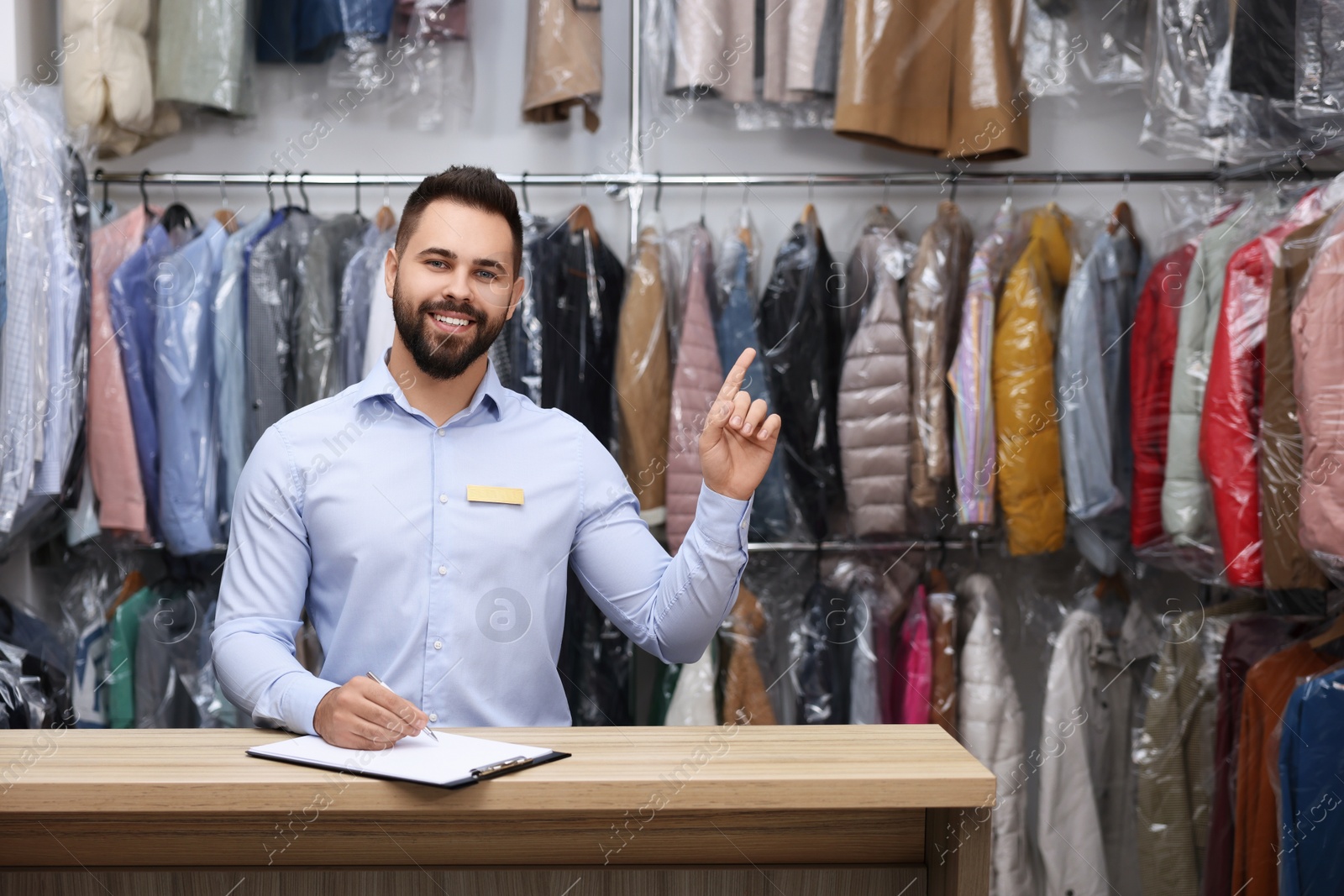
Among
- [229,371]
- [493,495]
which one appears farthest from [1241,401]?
[229,371]

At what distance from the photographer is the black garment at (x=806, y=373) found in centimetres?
272

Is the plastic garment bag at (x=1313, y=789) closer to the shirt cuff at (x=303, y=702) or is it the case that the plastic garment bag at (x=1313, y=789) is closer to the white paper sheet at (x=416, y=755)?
the white paper sheet at (x=416, y=755)

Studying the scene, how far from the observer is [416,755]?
4.02ft

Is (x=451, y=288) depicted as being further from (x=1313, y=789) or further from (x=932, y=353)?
(x=1313, y=789)

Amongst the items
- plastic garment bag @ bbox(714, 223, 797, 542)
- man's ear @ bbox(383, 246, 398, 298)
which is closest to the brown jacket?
plastic garment bag @ bbox(714, 223, 797, 542)

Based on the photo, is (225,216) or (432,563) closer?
(432,563)

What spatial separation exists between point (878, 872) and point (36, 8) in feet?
9.08

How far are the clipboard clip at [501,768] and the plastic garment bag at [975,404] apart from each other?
66.7 inches

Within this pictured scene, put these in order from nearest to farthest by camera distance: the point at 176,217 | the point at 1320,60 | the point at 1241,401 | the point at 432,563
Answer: the point at 432,563 → the point at 1320,60 → the point at 1241,401 → the point at 176,217

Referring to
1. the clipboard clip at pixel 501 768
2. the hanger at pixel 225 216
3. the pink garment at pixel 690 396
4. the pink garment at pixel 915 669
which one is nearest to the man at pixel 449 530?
the clipboard clip at pixel 501 768

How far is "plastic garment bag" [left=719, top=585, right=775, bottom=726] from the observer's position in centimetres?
277

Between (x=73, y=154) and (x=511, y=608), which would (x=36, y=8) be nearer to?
(x=73, y=154)

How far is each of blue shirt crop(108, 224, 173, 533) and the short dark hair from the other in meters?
1.24

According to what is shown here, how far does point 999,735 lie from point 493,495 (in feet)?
5.14
